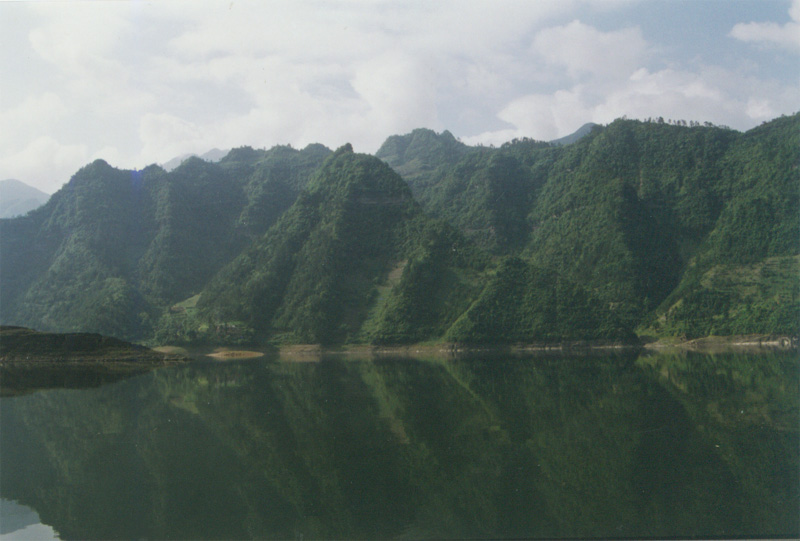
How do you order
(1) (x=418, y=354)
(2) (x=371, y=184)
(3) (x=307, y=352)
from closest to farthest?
(1) (x=418, y=354) < (3) (x=307, y=352) < (2) (x=371, y=184)

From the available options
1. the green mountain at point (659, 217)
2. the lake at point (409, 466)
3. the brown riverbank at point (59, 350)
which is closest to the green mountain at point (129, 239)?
the brown riverbank at point (59, 350)

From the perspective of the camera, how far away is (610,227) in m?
115

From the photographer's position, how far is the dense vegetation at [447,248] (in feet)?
302

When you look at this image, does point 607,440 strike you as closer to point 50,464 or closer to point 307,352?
point 50,464

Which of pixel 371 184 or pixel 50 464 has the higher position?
pixel 371 184

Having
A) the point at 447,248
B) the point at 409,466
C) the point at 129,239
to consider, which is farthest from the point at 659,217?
the point at 129,239

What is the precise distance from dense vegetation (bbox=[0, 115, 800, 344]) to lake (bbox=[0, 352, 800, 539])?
61315 mm

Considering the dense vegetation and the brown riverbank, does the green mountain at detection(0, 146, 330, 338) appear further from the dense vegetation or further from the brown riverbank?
the brown riverbank

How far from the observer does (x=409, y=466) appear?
17156mm

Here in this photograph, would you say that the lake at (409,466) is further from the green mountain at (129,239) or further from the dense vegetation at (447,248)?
the green mountain at (129,239)

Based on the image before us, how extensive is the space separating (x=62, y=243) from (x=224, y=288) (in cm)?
5756

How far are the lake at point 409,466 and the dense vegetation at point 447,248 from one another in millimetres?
61315

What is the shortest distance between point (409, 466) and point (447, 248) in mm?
92595

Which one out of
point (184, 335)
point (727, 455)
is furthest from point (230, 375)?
point (184, 335)
